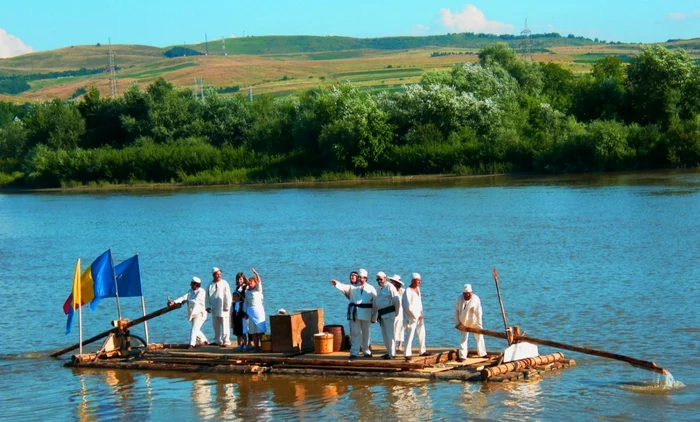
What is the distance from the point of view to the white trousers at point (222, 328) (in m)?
22.6

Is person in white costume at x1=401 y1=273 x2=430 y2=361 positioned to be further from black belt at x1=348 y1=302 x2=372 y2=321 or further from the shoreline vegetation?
the shoreline vegetation

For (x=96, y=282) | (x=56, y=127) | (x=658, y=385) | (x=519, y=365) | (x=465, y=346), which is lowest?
(x=658, y=385)

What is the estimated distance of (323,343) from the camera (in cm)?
2138

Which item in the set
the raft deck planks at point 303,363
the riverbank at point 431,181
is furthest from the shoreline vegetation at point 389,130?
the raft deck planks at point 303,363

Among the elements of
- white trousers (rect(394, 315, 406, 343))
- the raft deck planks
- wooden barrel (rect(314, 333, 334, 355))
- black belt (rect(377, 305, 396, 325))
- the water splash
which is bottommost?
the water splash

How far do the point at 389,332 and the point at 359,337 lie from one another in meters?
0.72

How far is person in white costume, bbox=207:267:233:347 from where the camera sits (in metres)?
22.3

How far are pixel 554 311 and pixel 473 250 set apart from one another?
491 inches

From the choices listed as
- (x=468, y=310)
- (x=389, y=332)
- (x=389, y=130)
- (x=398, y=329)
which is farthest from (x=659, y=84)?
(x=389, y=332)

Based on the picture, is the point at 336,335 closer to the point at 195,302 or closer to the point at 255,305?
the point at 255,305

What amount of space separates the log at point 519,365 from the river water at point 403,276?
1.11 feet

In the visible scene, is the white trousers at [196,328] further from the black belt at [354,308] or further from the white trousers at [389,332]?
the white trousers at [389,332]

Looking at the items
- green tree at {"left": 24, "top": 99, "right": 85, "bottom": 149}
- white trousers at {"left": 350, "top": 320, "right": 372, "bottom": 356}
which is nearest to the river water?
white trousers at {"left": 350, "top": 320, "right": 372, "bottom": 356}

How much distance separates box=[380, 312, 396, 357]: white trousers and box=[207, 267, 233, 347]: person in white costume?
12.0 feet
